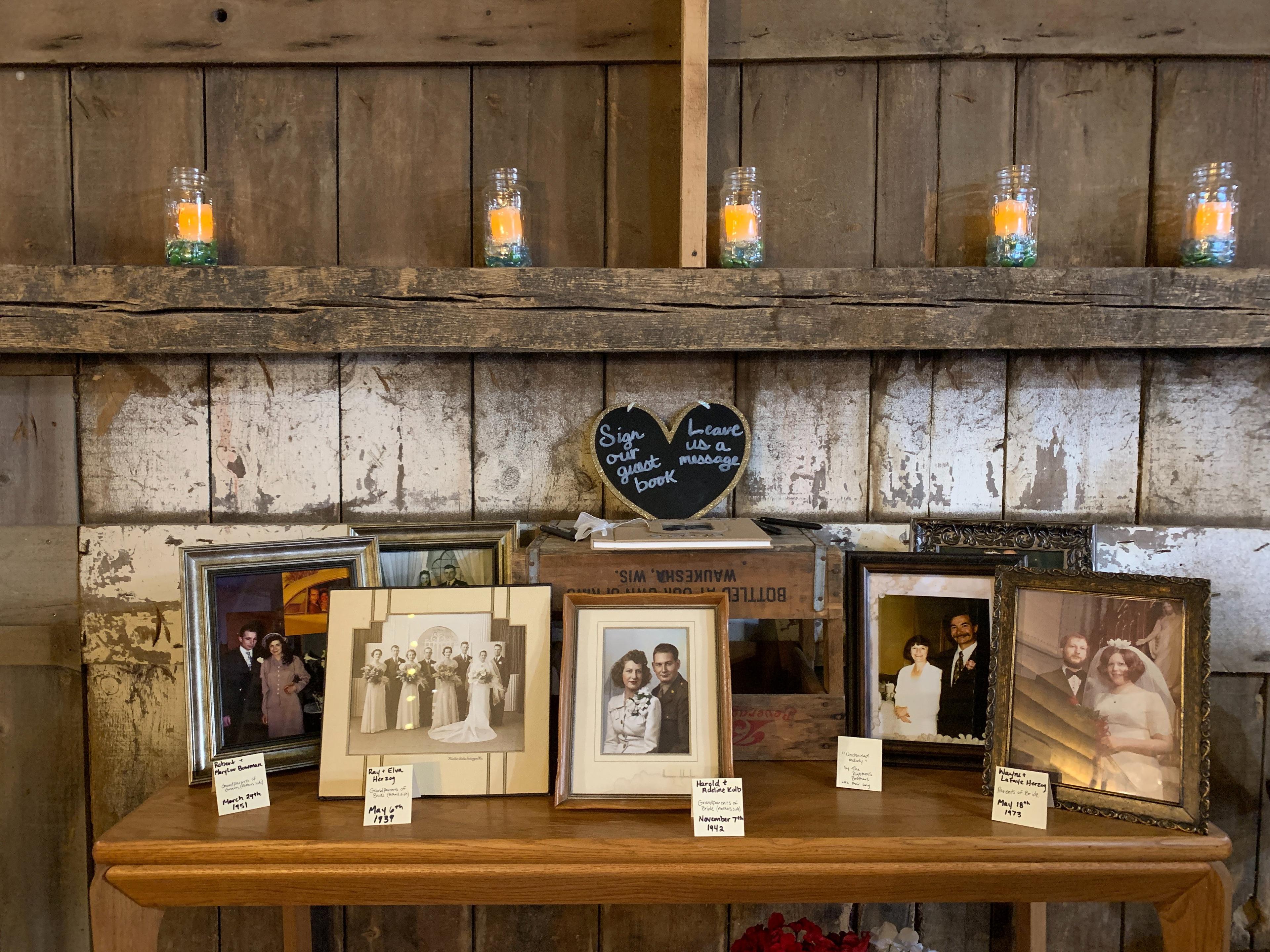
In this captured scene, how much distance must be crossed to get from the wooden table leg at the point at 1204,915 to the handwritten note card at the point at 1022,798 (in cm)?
17

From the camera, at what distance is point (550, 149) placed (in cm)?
126

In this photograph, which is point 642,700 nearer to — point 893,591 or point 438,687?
point 438,687

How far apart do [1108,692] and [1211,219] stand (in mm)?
726

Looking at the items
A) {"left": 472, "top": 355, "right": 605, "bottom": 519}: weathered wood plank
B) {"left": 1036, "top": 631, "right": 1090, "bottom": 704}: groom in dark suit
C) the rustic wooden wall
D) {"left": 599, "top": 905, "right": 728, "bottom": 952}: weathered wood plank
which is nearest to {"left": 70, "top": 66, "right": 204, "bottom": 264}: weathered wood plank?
the rustic wooden wall

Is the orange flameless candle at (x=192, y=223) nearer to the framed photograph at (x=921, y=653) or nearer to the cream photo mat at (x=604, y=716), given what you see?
the cream photo mat at (x=604, y=716)

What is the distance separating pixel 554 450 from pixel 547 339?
0.21 metres

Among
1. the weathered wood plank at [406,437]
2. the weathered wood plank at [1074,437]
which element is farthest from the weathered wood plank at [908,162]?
the weathered wood plank at [406,437]

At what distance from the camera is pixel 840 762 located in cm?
102

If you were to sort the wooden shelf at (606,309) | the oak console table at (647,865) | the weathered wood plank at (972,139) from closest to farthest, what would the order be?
the oak console table at (647,865) < the wooden shelf at (606,309) < the weathered wood plank at (972,139)

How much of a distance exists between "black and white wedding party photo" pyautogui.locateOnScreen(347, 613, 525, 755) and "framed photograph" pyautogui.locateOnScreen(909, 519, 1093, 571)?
2.00 feet

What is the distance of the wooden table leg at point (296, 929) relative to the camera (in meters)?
1.21

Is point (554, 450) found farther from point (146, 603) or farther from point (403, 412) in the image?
point (146, 603)

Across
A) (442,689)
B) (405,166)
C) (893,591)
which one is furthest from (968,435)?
(405,166)

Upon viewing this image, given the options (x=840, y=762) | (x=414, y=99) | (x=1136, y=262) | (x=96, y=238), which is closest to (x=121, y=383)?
(x=96, y=238)
